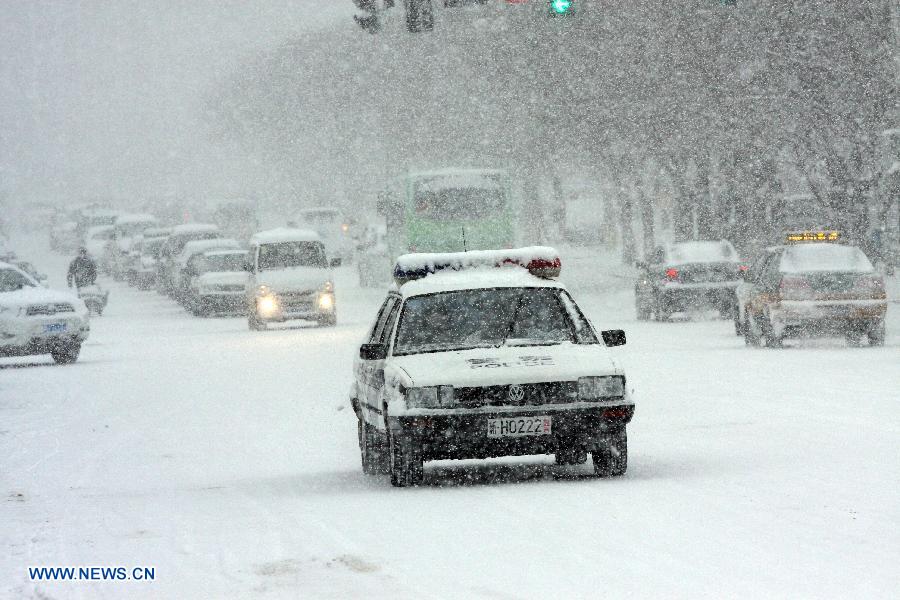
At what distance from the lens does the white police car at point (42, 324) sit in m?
28.7

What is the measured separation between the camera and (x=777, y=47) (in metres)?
43.4

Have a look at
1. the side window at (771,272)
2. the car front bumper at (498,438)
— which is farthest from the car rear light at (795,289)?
the car front bumper at (498,438)

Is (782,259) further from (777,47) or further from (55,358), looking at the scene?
(777,47)

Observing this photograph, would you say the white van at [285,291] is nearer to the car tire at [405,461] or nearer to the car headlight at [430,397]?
the car tire at [405,461]

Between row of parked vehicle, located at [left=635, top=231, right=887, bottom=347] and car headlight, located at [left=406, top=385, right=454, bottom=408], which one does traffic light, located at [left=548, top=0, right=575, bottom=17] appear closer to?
row of parked vehicle, located at [left=635, top=231, right=887, bottom=347]

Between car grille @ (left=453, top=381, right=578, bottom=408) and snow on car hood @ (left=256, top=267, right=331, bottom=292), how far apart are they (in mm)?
25546

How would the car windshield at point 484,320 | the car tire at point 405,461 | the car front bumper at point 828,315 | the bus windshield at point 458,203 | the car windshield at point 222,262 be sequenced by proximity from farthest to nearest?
1. the bus windshield at point 458,203
2. the car windshield at point 222,262
3. the car front bumper at point 828,315
4. the car windshield at point 484,320
5. the car tire at point 405,461

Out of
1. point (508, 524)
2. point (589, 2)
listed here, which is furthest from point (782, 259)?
point (589, 2)

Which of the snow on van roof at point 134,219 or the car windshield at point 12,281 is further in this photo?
the snow on van roof at point 134,219

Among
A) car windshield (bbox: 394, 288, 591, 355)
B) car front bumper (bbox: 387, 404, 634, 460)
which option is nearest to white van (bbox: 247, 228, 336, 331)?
car windshield (bbox: 394, 288, 591, 355)

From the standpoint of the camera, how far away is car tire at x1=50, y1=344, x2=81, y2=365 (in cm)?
2923

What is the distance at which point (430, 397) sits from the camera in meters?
12.2

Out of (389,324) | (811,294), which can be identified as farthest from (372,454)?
(811,294)

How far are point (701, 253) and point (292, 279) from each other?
798 centimetres
